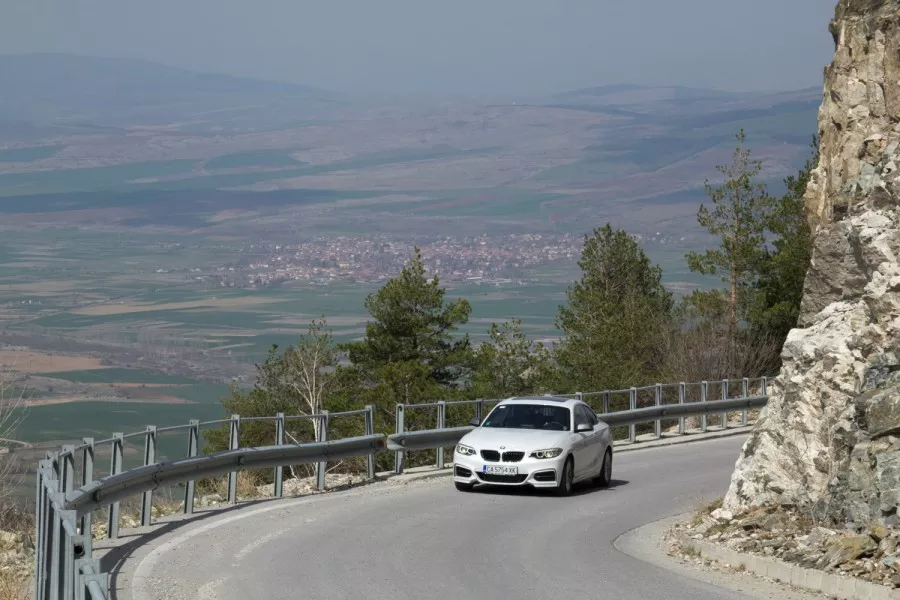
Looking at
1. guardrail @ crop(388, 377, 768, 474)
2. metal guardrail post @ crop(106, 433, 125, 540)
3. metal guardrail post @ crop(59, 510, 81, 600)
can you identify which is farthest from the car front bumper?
metal guardrail post @ crop(59, 510, 81, 600)

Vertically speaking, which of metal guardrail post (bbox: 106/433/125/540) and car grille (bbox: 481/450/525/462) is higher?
metal guardrail post (bbox: 106/433/125/540)

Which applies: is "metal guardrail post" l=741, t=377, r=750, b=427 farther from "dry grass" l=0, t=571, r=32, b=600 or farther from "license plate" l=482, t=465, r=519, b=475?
"dry grass" l=0, t=571, r=32, b=600

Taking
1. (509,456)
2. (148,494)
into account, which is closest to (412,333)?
(509,456)

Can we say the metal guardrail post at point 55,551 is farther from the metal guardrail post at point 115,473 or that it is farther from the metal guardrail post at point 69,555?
the metal guardrail post at point 115,473

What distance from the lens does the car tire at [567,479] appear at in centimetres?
2038

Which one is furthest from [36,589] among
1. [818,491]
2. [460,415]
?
[460,415]

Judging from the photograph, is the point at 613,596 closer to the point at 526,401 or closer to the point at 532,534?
the point at 532,534

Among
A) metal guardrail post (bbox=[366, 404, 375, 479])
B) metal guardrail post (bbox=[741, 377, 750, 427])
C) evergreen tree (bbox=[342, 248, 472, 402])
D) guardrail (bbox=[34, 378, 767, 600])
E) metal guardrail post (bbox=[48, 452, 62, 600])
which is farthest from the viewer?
evergreen tree (bbox=[342, 248, 472, 402])

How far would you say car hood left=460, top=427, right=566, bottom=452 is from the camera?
20.2 metres

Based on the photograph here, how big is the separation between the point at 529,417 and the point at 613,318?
48.9 metres

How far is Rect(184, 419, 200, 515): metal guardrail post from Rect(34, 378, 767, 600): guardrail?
0.01m

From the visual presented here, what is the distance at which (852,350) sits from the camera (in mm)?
15766

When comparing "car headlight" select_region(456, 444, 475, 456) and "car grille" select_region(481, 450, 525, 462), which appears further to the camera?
"car headlight" select_region(456, 444, 475, 456)

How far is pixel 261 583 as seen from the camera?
12.5m
